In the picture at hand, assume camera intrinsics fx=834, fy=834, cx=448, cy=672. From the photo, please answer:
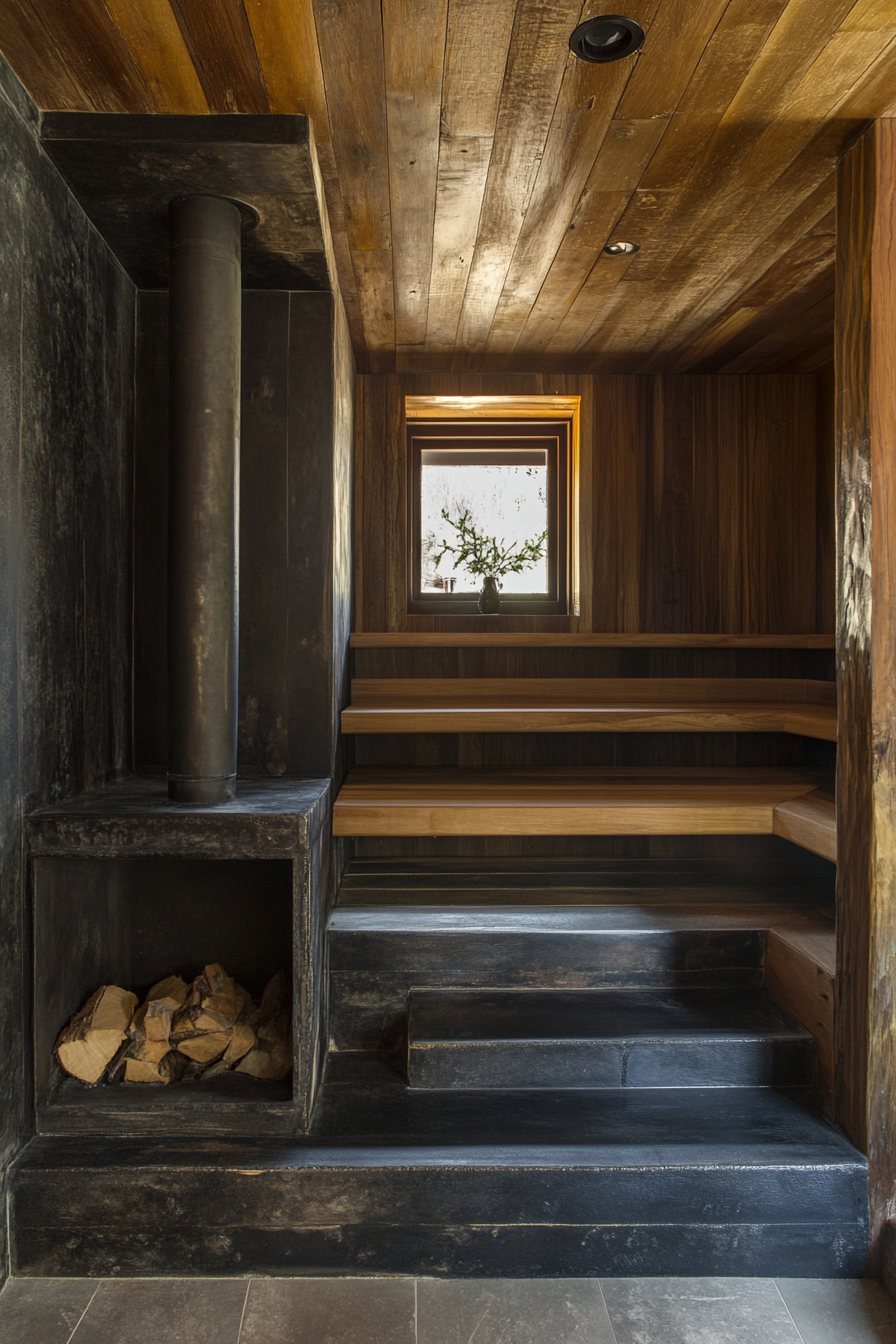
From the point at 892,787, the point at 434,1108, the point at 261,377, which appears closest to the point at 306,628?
the point at 261,377

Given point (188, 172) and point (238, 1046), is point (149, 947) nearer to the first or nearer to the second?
point (238, 1046)

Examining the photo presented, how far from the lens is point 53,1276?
5.91 feet

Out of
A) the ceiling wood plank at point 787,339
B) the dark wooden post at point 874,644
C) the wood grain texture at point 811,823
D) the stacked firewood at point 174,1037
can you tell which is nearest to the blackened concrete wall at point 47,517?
the stacked firewood at point 174,1037

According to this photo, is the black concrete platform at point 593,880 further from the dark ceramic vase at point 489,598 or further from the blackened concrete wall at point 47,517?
the dark ceramic vase at point 489,598

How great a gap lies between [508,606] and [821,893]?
176cm

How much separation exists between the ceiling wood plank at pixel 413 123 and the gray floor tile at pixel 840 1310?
265cm

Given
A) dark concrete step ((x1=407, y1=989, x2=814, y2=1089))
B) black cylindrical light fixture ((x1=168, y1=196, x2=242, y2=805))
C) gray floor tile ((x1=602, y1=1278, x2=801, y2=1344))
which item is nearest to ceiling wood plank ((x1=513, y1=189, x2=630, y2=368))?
black cylindrical light fixture ((x1=168, y1=196, x2=242, y2=805))

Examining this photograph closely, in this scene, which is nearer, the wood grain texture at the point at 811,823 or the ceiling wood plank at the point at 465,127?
the ceiling wood plank at the point at 465,127

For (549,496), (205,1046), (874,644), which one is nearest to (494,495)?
(549,496)

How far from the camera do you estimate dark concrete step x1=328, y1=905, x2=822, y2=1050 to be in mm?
2328

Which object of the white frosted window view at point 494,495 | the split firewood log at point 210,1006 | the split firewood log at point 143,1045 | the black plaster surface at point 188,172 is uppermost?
the black plaster surface at point 188,172

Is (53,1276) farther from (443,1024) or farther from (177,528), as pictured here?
(177,528)

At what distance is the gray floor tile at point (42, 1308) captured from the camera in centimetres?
163

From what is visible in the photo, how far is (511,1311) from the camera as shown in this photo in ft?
5.60
